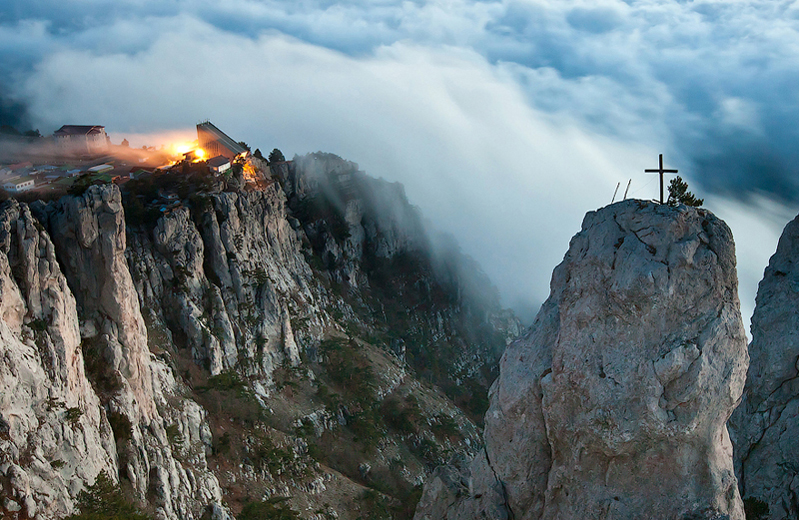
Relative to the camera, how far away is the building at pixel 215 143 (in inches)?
3871

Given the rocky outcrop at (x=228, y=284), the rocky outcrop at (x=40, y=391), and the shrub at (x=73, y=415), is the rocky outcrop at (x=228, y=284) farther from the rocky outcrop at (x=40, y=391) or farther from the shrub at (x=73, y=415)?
the shrub at (x=73, y=415)

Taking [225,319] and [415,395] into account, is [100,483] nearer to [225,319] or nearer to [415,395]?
[225,319]

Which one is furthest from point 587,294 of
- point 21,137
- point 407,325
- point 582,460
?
point 21,137

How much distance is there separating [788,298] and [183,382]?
166ft

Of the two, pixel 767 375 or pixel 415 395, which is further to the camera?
pixel 415 395

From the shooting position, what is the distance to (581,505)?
91.4 feet

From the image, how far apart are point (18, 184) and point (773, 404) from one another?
65666 millimetres

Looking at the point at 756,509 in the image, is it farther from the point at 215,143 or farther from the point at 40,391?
the point at 215,143

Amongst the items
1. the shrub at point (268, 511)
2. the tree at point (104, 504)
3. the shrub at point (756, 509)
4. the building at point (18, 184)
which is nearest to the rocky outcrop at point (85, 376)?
the tree at point (104, 504)

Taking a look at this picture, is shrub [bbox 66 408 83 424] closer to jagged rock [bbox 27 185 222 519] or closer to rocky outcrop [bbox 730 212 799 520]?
jagged rock [bbox 27 185 222 519]

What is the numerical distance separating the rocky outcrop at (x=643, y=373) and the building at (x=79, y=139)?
84.4 m

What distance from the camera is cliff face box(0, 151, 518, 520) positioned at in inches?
1710

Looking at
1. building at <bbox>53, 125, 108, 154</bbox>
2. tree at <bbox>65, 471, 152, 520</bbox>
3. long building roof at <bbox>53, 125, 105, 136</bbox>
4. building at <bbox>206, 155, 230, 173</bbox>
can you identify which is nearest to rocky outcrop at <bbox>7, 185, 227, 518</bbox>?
tree at <bbox>65, 471, 152, 520</bbox>

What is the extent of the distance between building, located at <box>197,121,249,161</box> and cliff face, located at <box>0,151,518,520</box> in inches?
224
